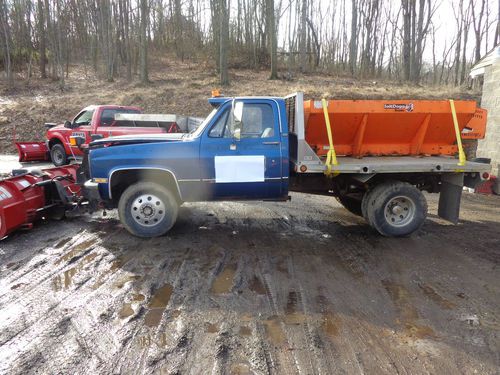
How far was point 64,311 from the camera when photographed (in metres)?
3.89

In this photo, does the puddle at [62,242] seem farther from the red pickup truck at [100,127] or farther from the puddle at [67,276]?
the red pickup truck at [100,127]

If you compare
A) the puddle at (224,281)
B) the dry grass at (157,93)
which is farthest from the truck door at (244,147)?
the dry grass at (157,93)

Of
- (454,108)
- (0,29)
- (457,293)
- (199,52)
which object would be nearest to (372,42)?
(199,52)

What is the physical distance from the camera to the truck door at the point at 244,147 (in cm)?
586

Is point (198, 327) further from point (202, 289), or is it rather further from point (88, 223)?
point (88, 223)

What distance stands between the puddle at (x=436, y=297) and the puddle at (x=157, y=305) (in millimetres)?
2887

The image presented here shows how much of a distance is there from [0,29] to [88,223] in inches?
1091

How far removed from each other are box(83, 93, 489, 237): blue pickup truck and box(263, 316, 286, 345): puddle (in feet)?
8.76

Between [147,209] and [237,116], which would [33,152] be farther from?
[237,116]

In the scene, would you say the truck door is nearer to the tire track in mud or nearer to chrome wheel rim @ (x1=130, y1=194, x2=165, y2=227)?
chrome wheel rim @ (x1=130, y1=194, x2=165, y2=227)

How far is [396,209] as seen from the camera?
20.4 ft

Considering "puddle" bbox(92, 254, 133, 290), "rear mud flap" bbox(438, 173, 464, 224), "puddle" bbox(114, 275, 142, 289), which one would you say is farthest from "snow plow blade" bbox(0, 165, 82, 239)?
"rear mud flap" bbox(438, 173, 464, 224)

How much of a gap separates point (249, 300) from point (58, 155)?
11201 millimetres

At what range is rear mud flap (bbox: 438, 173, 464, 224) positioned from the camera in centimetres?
626
